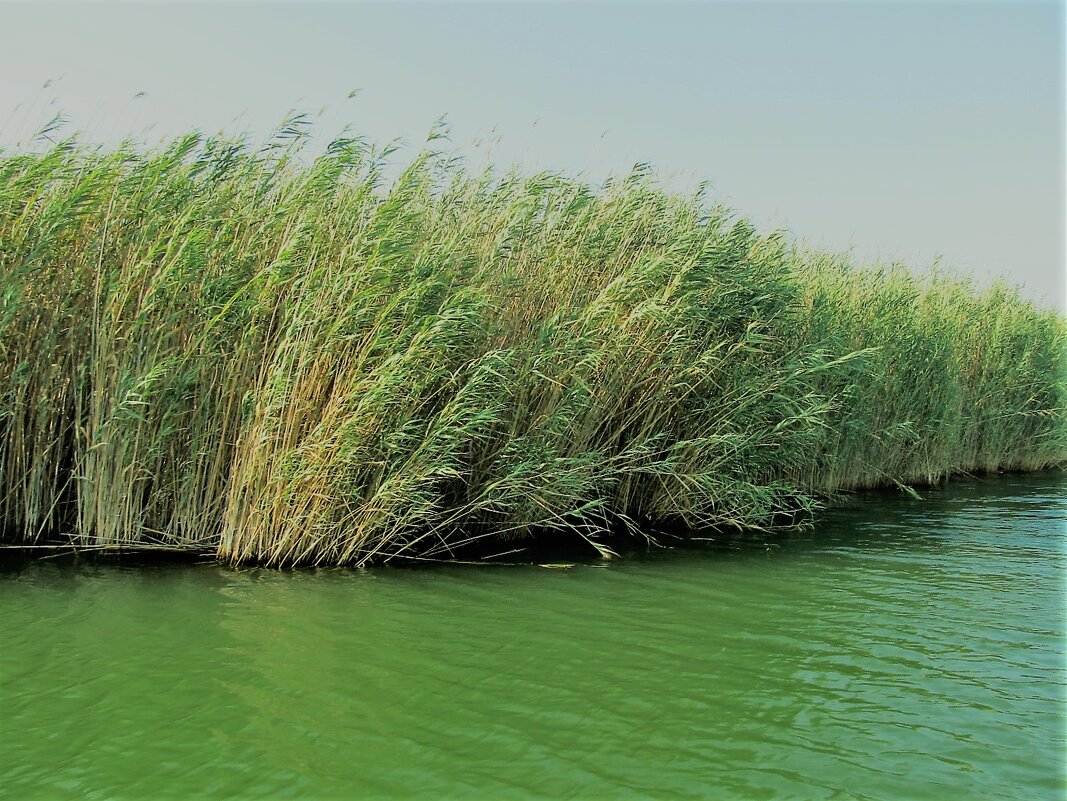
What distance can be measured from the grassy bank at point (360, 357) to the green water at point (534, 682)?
727 mm

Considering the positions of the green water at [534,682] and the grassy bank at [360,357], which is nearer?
the green water at [534,682]

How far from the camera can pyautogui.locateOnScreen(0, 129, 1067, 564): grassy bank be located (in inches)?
300

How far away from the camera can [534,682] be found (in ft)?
17.2

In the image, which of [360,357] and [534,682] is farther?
[360,357]

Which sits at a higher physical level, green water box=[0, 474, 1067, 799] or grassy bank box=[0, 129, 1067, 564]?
grassy bank box=[0, 129, 1067, 564]

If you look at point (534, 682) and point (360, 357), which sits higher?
point (360, 357)

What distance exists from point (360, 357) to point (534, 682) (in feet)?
11.2

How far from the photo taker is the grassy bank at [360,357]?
761cm

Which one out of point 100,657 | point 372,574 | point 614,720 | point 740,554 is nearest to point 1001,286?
point 740,554

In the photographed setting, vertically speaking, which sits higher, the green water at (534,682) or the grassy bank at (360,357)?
the grassy bank at (360,357)

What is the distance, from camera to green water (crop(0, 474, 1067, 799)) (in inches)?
161

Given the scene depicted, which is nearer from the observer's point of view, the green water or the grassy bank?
the green water

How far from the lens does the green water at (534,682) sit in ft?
13.4

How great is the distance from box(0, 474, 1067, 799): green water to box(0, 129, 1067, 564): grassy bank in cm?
73
